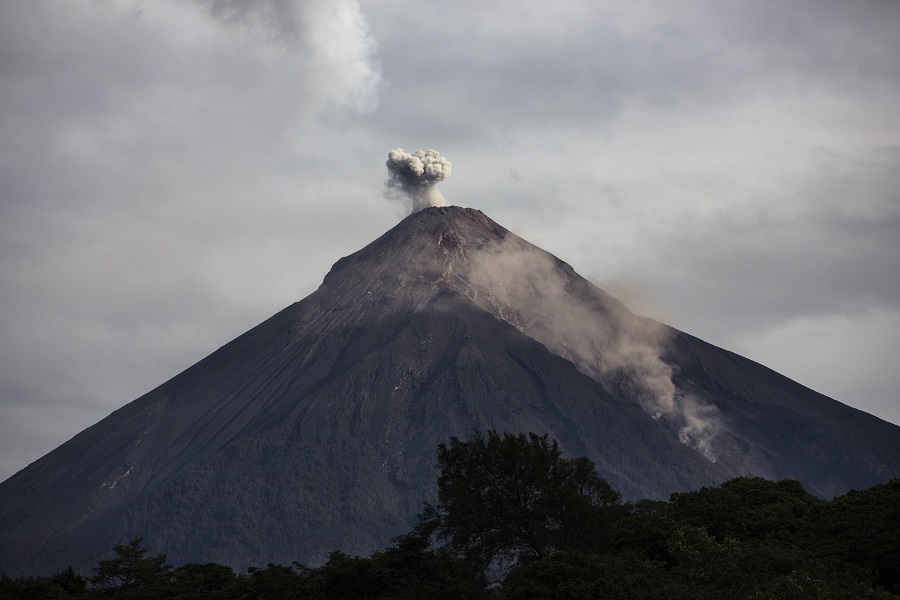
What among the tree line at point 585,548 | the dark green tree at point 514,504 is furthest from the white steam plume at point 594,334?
the dark green tree at point 514,504

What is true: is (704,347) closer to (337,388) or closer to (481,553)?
(337,388)

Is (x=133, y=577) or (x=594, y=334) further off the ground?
(x=594, y=334)

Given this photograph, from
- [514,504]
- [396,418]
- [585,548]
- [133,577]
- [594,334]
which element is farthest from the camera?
[594,334]

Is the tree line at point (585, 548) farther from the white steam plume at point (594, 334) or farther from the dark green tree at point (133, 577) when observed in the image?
the white steam plume at point (594, 334)

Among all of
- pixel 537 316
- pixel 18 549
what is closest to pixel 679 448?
pixel 537 316

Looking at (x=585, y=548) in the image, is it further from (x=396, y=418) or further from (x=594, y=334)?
(x=594, y=334)

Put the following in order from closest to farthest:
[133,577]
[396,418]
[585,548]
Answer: [585,548]
[133,577]
[396,418]

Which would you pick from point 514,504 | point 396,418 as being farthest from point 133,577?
point 396,418

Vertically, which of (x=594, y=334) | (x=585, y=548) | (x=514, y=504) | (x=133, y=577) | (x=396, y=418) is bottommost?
(x=585, y=548)
